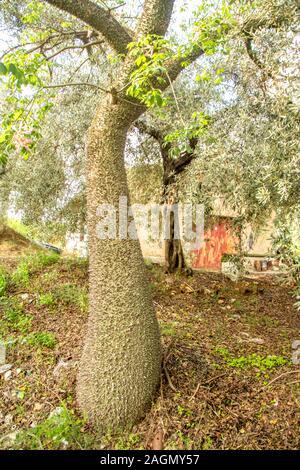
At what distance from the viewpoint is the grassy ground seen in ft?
10.0

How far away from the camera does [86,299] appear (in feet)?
19.0

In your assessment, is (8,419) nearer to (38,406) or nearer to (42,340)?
(38,406)

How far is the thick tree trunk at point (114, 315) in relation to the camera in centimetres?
327

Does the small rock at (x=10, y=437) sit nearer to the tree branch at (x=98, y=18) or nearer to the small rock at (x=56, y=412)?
the small rock at (x=56, y=412)

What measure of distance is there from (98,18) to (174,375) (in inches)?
153

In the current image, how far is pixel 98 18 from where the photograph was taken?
11.2 ft

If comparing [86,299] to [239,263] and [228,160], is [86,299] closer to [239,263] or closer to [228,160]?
[239,263]

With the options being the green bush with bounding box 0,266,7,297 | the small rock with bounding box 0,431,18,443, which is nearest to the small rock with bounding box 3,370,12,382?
the small rock with bounding box 0,431,18,443

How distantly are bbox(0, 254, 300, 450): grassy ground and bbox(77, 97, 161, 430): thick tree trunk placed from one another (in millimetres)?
204

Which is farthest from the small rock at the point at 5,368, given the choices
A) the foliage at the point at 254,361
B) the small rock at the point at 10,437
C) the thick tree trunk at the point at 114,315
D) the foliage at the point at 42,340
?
the foliage at the point at 254,361

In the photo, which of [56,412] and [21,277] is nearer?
[56,412]

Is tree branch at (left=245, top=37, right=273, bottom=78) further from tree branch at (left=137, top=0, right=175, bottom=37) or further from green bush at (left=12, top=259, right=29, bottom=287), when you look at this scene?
green bush at (left=12, top=259, right=29, bottom=287)

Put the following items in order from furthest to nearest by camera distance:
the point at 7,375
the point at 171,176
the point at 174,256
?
the point at 174,256 → the point at 171,176 → the point at 7,375

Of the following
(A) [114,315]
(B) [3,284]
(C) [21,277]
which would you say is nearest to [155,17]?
(A) [114,315]
